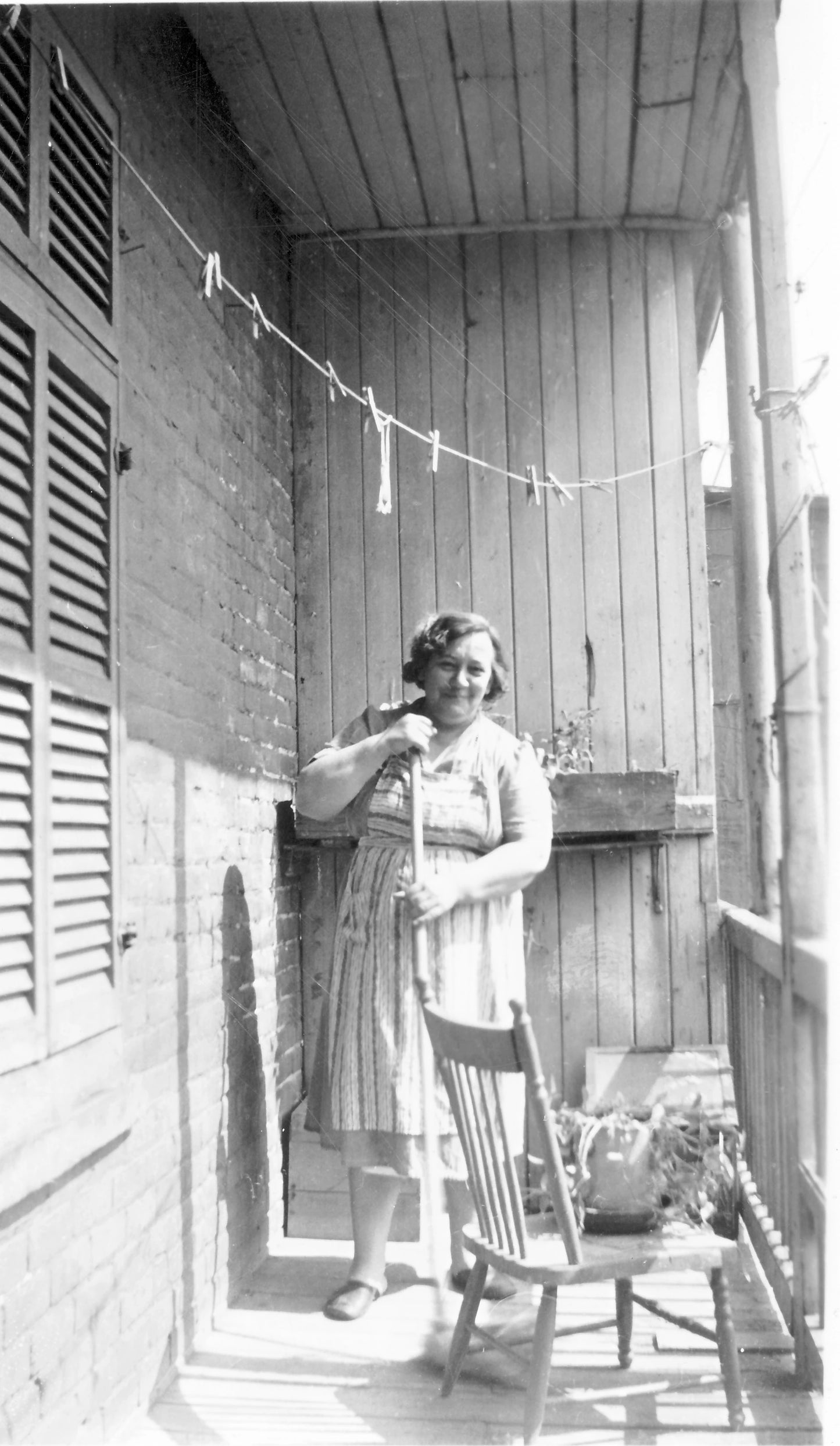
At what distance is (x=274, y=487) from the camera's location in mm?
4434

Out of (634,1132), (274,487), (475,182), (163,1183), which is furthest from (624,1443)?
(475,182)

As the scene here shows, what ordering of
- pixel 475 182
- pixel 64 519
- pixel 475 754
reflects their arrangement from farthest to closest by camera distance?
pixel 475 182 → pixel 475 754 → pixel 64 519

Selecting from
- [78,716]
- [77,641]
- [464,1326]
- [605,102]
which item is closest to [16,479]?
[77,641]

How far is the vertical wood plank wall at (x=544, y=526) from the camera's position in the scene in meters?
4.55

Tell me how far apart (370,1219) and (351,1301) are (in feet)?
0.67

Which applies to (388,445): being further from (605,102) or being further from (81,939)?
(81,939)

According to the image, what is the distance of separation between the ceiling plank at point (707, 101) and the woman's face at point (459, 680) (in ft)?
6.03

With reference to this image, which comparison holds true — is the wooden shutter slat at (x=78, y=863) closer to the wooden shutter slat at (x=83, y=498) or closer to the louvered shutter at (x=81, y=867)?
the louvered shutter at (x=81, y=867)

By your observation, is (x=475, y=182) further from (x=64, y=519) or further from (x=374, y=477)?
(x=64, y=519)

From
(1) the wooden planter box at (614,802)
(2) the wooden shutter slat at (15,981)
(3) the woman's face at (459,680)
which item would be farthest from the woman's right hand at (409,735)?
(2) the wooden shutter slat at (15,981)

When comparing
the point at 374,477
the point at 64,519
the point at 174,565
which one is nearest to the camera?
the point at 64,519

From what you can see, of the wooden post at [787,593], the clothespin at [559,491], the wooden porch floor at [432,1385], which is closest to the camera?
the wooden porch floor at [432,1385]

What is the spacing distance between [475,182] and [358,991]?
2791 millimetres

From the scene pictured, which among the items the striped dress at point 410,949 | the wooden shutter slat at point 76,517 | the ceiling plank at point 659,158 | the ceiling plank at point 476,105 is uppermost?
the ceiling plank at point 659,158
